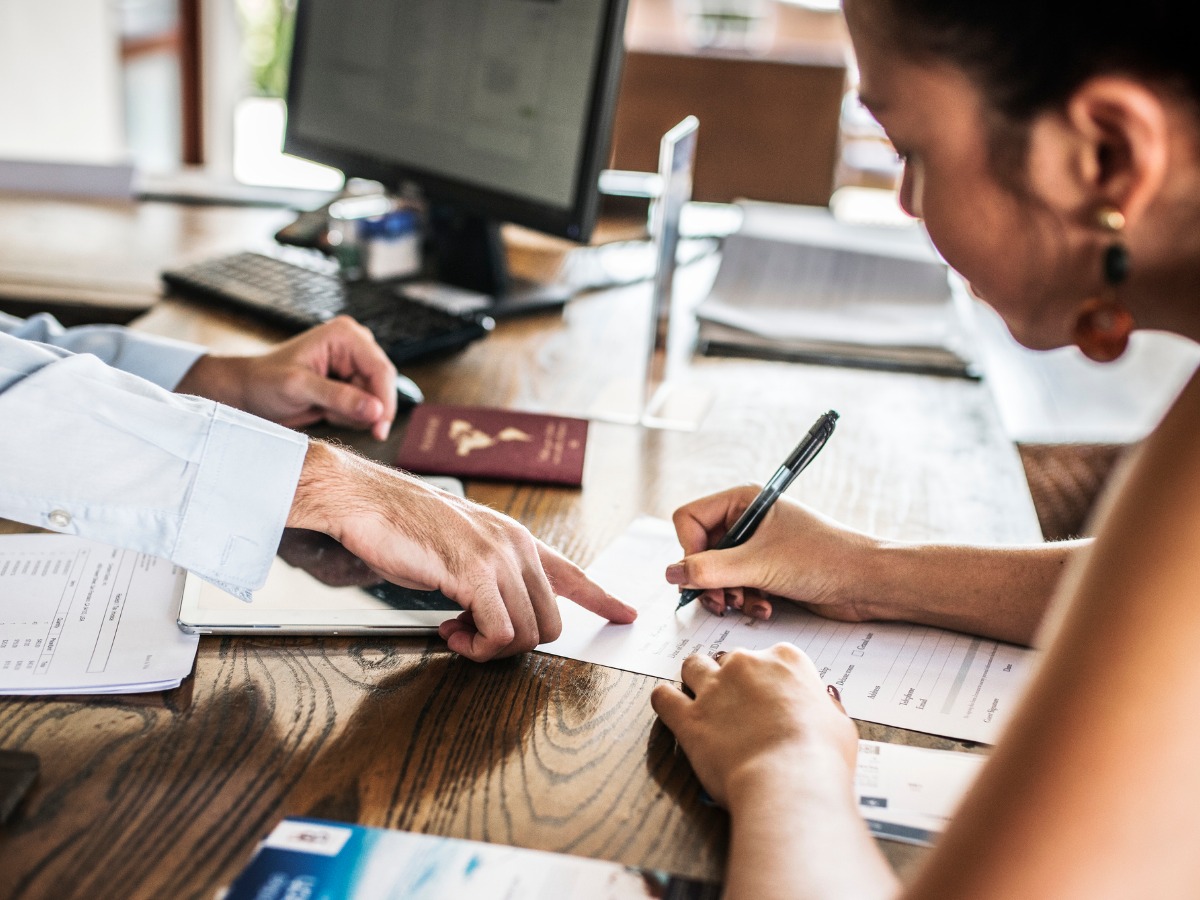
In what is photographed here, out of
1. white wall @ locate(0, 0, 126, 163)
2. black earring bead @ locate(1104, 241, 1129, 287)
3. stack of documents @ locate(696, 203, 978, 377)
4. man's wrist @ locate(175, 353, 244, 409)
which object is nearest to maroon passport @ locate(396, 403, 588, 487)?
man's wrist @ locate(175, 353, 244, 409)

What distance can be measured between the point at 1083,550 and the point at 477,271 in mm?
1205

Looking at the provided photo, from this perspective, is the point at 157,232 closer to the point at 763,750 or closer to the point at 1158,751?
the point at 763,750

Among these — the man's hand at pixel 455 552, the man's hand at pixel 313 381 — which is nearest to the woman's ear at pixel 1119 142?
the man's hand at pixel 455 552

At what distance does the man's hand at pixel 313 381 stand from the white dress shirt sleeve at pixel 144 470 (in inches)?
12.4

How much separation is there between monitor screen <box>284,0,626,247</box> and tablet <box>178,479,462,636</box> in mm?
689

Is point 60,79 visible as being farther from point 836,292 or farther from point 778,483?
point 778,483

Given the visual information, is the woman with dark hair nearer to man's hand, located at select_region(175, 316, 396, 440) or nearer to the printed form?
the printed form

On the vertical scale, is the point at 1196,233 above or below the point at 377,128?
above

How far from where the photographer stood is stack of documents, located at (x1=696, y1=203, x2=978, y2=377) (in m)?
1.54

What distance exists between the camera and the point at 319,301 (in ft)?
5.01

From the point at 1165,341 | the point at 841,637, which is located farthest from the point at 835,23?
the point at 841,637

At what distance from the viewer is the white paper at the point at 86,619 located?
75cm

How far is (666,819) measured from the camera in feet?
2.18

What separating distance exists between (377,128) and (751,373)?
0.67m
